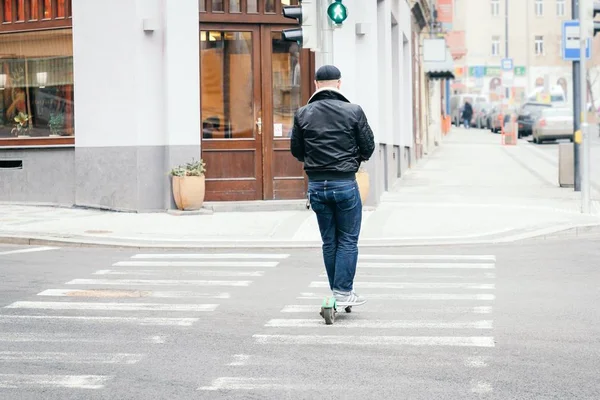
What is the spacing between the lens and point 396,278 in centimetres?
1136

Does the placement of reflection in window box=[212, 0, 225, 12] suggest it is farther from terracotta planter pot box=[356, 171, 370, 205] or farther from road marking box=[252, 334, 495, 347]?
road marking box=[252, 334, 495, 347]

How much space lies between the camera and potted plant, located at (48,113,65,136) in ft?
64.4

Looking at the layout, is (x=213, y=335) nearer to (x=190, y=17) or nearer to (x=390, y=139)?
(x=190, y=17)

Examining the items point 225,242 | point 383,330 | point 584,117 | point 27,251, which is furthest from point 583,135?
point 383,330

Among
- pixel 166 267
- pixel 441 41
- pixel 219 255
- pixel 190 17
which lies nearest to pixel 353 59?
pixel 190 17

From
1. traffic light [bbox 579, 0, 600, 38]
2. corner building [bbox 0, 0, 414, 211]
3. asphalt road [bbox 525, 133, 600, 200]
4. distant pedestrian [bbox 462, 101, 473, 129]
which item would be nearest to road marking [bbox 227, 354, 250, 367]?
corner building [bbox 0, 0, 414, 211]

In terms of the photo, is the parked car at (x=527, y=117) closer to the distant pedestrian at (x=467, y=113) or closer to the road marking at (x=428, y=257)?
the distant pedestrian at (x=467, y=113)

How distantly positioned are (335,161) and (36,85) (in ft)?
40.2

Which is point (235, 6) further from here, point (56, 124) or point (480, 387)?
point (480, 387)

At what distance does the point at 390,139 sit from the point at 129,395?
17.7 meters

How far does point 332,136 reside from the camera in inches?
351

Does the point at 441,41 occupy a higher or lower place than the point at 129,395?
higher

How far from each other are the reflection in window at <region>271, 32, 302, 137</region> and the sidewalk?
165 centimetres

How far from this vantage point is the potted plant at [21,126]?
66.5ft
